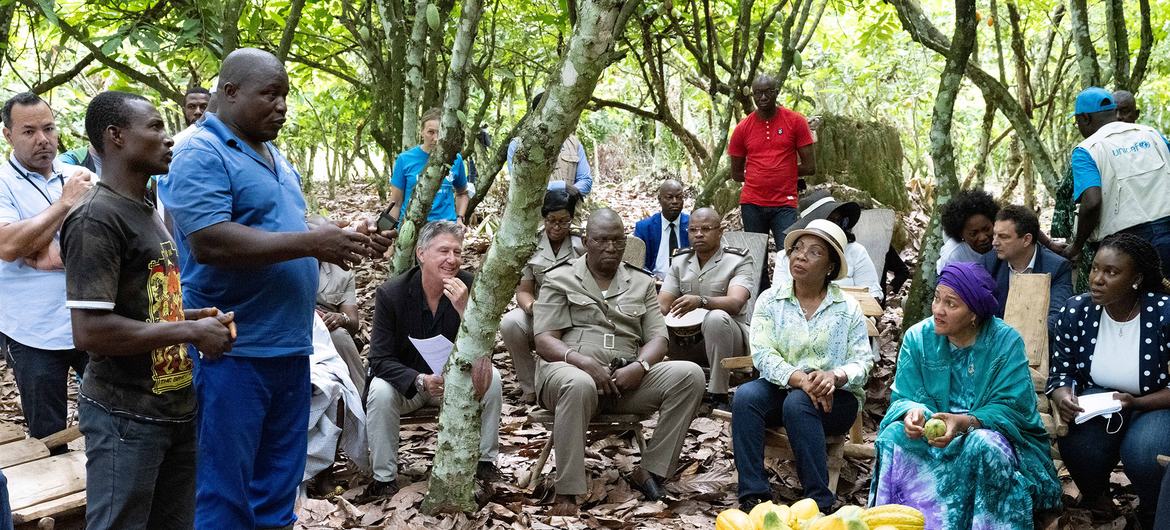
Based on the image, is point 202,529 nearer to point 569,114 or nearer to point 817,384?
point 569,114

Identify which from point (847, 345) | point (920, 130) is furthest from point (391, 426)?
point (920, 130)

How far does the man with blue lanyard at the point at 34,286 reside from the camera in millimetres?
4379

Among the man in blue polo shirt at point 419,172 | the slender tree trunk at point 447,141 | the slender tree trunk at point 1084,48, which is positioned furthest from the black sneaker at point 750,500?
the slender tree trunk at point 1084,48

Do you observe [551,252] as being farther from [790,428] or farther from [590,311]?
[790,428]

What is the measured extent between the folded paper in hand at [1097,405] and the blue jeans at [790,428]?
3.45 feet

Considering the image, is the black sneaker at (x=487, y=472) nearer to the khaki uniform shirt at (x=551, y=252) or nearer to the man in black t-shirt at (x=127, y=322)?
the khaki uniform shirt at (x=551, y=252)

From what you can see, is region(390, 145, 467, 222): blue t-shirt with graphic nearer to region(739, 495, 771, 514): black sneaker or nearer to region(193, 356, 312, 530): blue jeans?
region(739, 495, 771, 514): black sneaker

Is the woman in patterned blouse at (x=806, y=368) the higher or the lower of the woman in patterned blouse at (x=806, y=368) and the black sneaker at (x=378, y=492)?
the higher

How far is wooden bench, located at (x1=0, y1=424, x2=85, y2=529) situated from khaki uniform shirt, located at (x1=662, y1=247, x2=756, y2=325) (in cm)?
392

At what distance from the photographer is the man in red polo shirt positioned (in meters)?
7.71

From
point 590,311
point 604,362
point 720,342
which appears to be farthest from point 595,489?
point 720,342

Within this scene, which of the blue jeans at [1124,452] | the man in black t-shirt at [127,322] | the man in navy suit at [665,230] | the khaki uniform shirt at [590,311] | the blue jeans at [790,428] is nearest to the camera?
the man in black t-shirt at [127,322]

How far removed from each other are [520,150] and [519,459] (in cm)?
224

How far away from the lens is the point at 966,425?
4152 mm
